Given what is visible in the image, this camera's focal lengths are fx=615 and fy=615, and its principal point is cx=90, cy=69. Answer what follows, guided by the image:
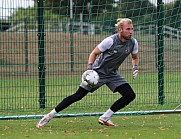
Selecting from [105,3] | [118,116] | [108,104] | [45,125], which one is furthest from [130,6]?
[45,125]

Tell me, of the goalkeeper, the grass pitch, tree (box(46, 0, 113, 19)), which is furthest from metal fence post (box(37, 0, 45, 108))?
the goalkeeper

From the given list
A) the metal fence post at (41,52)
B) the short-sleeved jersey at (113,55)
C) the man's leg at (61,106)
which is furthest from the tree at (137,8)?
the man's leg at (61,106)

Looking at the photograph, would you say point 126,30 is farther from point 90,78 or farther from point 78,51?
point 78,51

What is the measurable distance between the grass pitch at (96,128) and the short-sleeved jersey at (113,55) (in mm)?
921

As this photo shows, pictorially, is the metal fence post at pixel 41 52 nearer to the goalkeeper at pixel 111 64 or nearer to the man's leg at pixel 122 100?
the goalkeeper at pixel 111 64

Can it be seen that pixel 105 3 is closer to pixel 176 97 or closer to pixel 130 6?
pixel 130 6

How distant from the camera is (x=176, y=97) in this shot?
518 inches

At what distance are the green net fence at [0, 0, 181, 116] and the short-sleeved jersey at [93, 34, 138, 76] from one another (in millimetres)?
2331

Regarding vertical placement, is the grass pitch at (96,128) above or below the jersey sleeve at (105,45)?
below

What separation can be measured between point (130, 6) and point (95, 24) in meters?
0.95

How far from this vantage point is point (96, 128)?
9.48 meters

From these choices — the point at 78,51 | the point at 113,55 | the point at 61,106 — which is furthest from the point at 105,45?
the point at 78,51

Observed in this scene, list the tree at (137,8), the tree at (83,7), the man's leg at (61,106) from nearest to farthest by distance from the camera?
the man's leg at (61,106)
the tree at (83,7)
the tree at (137,8)

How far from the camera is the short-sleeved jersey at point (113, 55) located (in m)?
9.55
